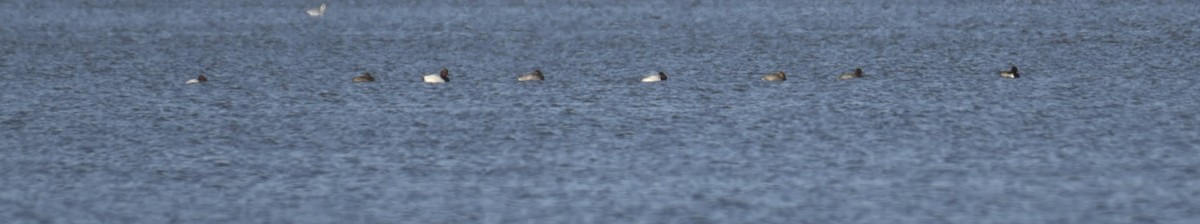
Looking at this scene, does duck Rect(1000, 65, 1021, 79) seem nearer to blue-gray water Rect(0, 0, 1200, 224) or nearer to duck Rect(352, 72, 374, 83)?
blue-gray water Rect(0, 0, 1200, 224)

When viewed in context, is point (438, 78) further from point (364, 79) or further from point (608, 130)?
point (608, 130)

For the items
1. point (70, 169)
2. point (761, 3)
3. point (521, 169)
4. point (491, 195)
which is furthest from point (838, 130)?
point (761, 3)

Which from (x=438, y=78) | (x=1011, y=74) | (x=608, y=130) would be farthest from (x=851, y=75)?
(x=608, y=130)

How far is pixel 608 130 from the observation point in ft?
97.0

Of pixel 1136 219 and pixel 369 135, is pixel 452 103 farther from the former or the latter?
pixel 1136 219

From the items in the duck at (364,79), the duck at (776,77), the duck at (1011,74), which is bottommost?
the duck at (364,79)

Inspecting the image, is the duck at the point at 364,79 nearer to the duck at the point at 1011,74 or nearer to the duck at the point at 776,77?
the duck at the point at 776,77

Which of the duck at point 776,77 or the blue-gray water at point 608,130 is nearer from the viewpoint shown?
the blue-gray water at point 608,130

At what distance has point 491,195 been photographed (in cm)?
2244

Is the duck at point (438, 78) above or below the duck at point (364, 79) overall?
above

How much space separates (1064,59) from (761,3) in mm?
40195

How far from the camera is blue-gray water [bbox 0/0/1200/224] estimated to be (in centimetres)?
2173

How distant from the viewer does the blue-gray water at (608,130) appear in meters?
21.7

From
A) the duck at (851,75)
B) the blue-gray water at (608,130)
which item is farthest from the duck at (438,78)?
the duck at (851,75)
